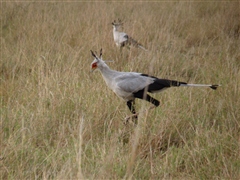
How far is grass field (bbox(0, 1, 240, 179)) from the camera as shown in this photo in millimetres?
2992

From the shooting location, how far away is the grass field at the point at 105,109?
299cm

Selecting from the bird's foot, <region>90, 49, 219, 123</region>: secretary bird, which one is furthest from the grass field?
<region>90, 49, 219, 123</region>: secretary bird

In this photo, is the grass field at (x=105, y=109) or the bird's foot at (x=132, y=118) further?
the bird's foot at (x=132, y=118)

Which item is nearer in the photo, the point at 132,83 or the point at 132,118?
the point at 132,83

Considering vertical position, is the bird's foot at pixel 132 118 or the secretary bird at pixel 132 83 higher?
the secretary bird at pixel 132 83

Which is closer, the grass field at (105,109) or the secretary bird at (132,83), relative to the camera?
the grass field at (105,109)

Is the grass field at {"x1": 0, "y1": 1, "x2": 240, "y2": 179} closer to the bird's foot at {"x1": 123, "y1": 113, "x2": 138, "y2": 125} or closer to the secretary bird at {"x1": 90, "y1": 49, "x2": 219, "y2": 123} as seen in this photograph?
the bird's foot at {"x1": 123, "y1": 113, "x2": 138, "y2": 125}

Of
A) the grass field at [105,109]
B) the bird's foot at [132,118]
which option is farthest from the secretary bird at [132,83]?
the grass field at [105,109]

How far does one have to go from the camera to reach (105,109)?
12.6ft

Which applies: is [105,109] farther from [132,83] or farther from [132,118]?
[132,83]

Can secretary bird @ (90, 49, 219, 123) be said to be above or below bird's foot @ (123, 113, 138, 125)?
above

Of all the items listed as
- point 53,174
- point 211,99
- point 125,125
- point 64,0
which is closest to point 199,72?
point 211,99

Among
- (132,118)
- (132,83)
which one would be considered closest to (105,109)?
(132,118)

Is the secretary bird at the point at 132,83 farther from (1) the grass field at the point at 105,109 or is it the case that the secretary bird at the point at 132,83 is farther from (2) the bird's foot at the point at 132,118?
(1) the grass field at the point at 105,109
